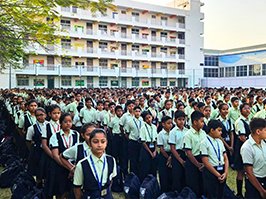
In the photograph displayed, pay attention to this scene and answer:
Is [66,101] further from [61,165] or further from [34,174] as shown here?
[61,165]

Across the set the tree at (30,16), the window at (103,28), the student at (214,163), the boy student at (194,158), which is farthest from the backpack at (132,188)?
the window at (103,28)

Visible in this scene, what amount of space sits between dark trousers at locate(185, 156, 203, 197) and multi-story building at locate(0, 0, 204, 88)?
2317 centimetres

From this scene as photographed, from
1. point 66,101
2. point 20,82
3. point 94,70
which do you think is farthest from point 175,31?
point 66,101

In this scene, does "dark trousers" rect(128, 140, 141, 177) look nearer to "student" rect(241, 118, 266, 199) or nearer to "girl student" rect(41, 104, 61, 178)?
"girl student" rect(41, 104, 61, 178)

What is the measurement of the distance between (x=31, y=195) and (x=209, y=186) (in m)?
2.11

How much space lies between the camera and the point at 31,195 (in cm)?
309

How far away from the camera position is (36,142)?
4.12 m

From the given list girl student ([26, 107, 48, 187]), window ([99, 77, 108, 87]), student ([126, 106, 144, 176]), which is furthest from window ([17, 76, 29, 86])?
student ([126, 106, 144, 176])

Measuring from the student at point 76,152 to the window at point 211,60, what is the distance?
3790cm

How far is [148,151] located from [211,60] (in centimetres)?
3730

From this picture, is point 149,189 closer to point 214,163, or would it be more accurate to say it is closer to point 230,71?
point 214,163

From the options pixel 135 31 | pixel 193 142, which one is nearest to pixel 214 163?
pixel 193 142

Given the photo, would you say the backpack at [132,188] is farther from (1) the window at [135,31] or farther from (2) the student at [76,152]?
(1) the window at [135,31]

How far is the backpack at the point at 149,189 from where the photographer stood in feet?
10.8
